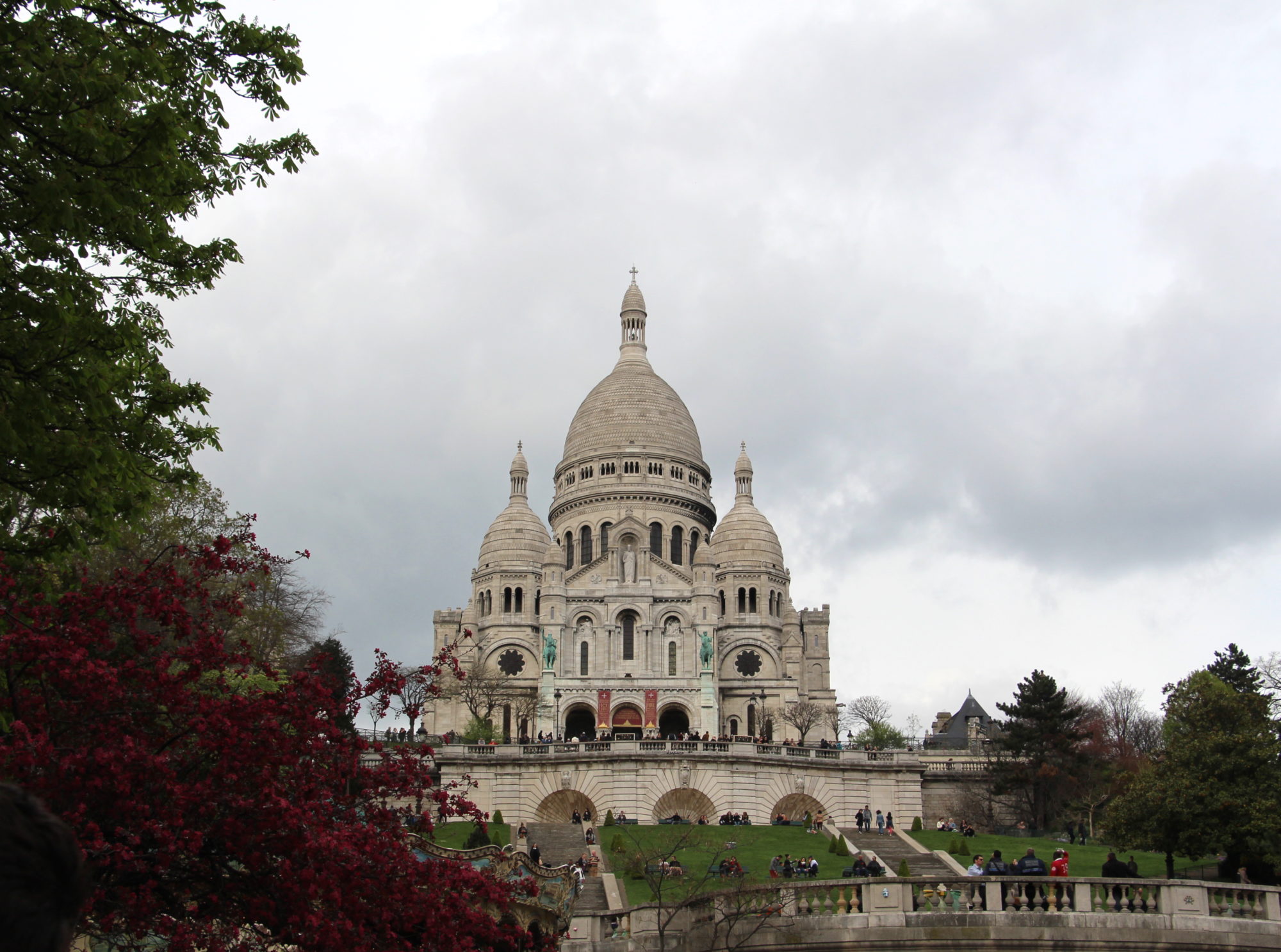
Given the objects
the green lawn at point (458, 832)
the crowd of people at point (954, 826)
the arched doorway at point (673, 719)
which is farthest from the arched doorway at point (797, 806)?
the arched doorway at point (673, 719)

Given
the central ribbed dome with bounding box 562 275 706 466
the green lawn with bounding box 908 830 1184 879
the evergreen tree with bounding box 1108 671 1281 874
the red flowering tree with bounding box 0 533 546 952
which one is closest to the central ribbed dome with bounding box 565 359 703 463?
the central ribbed dome with bounding box 562 275 706 466

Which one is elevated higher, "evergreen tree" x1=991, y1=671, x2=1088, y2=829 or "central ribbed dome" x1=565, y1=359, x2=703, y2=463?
"central ribbed dome" x1=565, y1=359, x2=703, y2=463

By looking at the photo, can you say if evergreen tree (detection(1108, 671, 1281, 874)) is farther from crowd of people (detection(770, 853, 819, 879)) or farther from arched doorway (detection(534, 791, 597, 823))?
arched doorway (detection(534, 791, 597, 823))

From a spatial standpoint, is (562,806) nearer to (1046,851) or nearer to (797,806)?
(797,806)

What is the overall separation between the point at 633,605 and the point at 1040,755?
34477mm

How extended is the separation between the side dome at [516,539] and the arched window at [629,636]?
961cm

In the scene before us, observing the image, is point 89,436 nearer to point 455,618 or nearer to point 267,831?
point 267,831

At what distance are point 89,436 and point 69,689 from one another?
3115 mm

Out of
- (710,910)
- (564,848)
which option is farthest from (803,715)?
(710,910)

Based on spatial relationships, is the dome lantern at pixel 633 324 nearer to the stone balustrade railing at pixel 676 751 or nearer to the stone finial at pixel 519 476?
the stone finial at pixel 519 476

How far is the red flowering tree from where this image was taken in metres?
13.2

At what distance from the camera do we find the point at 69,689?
47.8 feet

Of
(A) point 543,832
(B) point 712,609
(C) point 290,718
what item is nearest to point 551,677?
(B) point 712,609

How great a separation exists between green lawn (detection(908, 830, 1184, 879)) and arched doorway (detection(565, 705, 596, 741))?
34671mm
